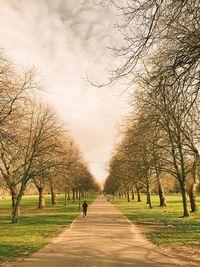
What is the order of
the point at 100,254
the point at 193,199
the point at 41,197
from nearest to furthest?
the point at 100,254
the point at 193,199
the point at 41,197

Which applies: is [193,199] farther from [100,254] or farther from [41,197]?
[100,254]

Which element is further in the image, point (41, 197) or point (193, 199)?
point (41, 197)

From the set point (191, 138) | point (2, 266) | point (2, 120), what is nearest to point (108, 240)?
point (2, 266)

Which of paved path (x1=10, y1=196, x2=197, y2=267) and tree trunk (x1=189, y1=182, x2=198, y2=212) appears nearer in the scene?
paved path (x1=10, y1=196, x2=197, y2=267)

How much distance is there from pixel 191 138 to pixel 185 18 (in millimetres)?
18510

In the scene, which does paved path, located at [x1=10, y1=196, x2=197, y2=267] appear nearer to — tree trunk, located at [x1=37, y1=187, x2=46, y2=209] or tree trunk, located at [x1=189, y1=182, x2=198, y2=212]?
tree trunk, located at [x1=189, y1=182, x2=198, y2=212]

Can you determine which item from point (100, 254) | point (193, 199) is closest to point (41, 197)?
point (193, 199)

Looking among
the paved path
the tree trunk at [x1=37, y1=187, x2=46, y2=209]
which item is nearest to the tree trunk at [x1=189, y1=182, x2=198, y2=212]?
the paved path

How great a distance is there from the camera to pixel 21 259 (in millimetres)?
11133

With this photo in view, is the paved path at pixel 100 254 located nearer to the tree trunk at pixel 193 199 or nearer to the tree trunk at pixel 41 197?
the tree trunk at pixel 193 199

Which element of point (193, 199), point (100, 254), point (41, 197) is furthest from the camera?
point (41, 197)

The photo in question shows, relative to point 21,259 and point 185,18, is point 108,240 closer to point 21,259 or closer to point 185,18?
point 21,259

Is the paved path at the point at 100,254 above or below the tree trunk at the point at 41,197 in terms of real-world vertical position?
below

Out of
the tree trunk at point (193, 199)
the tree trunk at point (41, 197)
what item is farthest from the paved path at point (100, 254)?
the tree trunk at point (41, 197)
